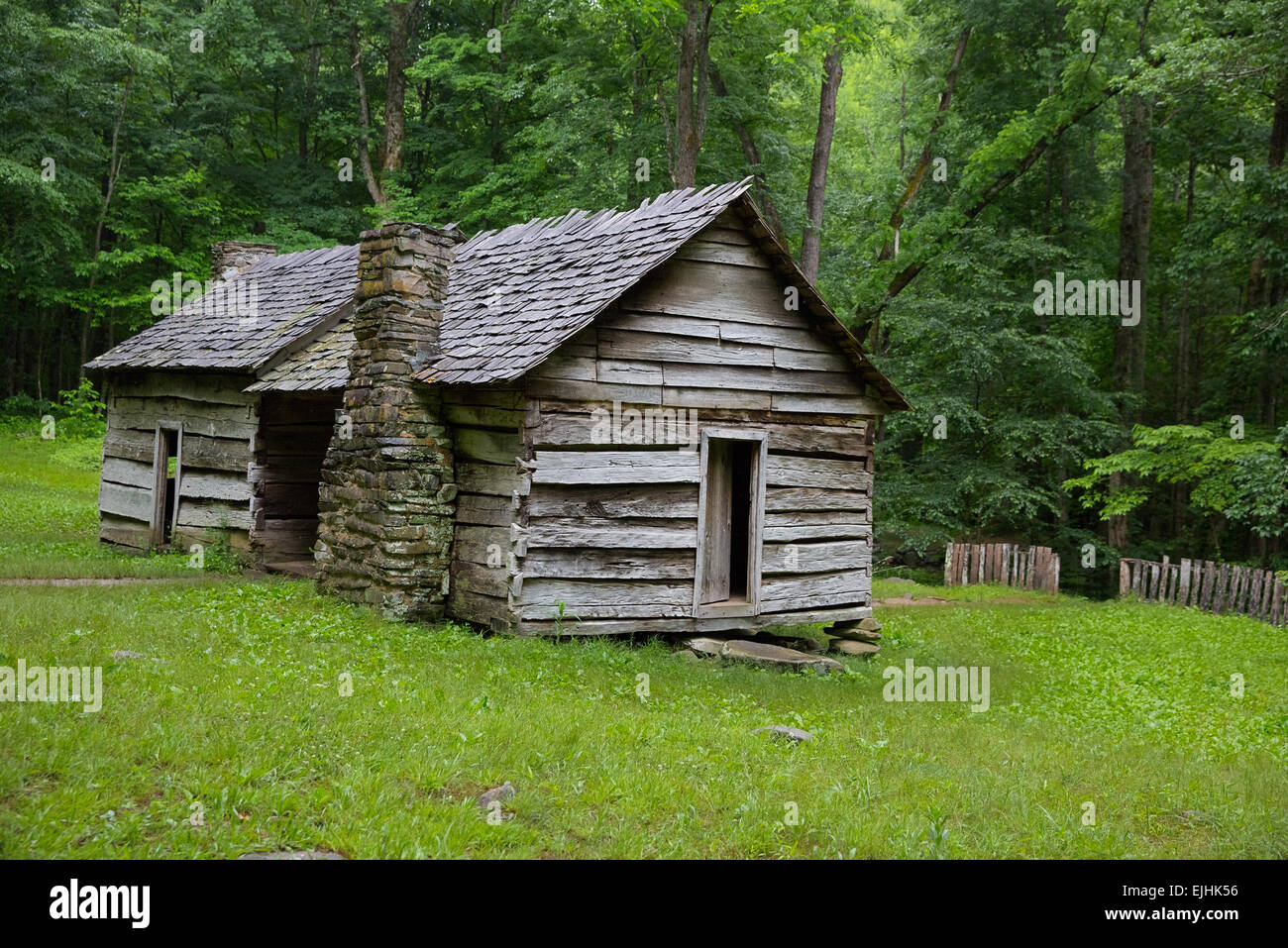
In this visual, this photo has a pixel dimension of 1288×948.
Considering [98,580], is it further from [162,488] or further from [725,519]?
[725,519]

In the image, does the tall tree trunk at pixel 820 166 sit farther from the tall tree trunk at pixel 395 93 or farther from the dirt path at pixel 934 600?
the tall tree trunk at pixel 395 93

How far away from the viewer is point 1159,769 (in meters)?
8.21

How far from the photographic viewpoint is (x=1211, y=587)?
20.3 meters

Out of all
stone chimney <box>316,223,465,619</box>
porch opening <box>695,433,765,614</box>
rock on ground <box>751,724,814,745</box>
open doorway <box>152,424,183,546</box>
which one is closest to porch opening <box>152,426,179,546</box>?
open doorway <box>152,424,183,546</box>

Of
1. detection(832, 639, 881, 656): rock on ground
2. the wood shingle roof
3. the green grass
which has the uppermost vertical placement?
the wood shingle roof

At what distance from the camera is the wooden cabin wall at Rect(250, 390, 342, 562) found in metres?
15.0

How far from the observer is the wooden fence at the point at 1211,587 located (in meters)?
19.0

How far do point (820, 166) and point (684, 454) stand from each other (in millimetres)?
14288

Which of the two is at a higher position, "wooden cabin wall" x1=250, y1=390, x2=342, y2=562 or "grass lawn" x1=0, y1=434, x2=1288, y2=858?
"wooden cabin wall" x1=250, y1=390, x2=342, y2=562

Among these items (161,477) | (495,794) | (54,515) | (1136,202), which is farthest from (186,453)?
(1136,202)

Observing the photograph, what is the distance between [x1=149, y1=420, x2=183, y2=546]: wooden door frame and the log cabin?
281 centimetres

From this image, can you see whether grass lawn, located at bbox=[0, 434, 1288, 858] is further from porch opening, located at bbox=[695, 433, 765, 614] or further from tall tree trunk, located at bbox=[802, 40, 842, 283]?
tall tree trunk, located at bbox=[802, 40, 842, 283]
